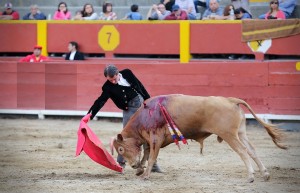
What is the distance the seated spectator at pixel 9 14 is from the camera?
1627 centimetres

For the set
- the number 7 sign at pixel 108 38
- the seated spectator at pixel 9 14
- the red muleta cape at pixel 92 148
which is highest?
the seated spectator at pixel 9 14

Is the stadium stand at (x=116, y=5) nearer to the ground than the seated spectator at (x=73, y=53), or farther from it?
farther from it

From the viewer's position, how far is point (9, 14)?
16375 mm

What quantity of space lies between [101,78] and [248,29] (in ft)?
8.62

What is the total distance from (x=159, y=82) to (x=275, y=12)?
2.18 m

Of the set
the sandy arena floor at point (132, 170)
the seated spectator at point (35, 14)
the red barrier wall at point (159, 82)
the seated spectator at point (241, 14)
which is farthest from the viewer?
the seated spectator at point (35, 14)

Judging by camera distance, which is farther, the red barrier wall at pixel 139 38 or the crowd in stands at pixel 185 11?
the red barrier wall at pixel 139 38

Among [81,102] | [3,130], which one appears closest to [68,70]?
[81,102]

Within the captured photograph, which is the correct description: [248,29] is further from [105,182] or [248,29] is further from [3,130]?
[105,182]

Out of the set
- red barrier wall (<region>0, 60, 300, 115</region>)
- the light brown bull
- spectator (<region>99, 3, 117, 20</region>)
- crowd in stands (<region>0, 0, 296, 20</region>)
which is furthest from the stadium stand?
the light brown bull

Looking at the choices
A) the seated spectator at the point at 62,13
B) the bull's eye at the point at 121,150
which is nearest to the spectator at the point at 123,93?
the bull's eye at the point at 121,150

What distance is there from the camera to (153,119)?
8773 mm

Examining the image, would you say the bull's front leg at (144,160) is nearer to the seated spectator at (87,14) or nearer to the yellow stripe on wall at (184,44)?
the yellow stripe on wall at (184,44)

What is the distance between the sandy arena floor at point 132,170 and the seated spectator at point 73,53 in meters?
2.25
